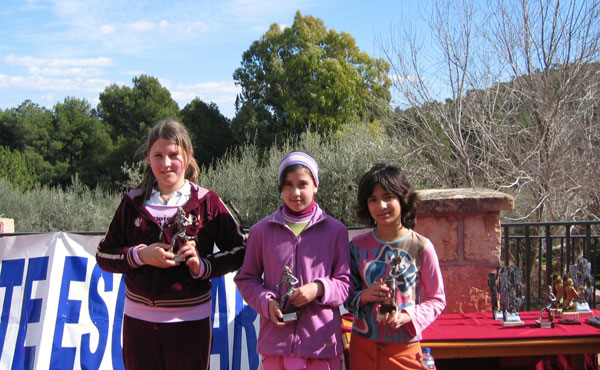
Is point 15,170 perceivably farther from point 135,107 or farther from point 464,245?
point 464,245

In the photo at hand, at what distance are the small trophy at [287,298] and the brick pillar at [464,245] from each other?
5.41 feet

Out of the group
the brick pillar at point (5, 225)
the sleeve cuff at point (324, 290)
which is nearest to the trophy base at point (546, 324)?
the sleeve cuff at point (324, 290)

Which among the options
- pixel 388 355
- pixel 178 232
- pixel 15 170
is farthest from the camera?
pixel 15 170

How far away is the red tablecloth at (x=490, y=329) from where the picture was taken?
295cm

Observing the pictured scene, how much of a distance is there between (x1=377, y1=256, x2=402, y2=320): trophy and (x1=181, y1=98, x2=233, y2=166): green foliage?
81.2 feet

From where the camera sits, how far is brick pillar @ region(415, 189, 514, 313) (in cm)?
375

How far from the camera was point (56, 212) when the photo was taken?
42.5ft

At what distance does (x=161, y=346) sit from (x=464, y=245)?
7.54ft

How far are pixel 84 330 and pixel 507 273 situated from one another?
316 cm

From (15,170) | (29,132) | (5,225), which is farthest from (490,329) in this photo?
(29,132)

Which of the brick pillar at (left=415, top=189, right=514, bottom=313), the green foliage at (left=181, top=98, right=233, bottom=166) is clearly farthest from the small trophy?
the green foliage at (left=181, top=98, right=233, bottom=166)

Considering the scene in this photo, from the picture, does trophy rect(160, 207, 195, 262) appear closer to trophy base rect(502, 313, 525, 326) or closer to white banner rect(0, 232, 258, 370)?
white banner rect(0, 232, 258, 370)

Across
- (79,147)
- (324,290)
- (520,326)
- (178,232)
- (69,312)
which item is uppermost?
(79,147)

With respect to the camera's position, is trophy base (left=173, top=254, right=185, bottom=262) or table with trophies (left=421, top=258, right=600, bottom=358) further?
table with trophies (left=421, top=258, right=600, bottom=358)
